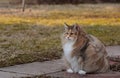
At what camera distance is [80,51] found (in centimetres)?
807

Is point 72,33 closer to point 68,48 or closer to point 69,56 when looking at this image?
point 68,48

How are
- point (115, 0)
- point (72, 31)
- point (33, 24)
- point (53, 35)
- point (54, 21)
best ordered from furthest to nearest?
1. point (115, 0)
2. point (54, 21)
3. point (33, 24)
4. point (53, 35)
5. point (72, 31)

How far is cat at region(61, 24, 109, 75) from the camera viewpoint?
800 cm

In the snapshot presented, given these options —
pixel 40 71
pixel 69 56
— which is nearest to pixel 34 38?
pixel 40 71

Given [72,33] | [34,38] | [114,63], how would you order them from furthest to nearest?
[34,38] < [114,63] < [72,33]

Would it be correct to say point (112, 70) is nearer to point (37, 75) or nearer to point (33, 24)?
point (37, 75)

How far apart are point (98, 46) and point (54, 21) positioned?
1064cm

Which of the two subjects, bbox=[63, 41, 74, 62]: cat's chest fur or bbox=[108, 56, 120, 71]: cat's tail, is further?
bbox=[108, 56, 120, 71]: cat's tail

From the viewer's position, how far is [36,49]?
11203mm

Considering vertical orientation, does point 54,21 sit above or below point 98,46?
below

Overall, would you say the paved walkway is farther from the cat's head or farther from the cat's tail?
the cat's head

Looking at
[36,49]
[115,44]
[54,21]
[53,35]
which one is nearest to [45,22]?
[54,21]

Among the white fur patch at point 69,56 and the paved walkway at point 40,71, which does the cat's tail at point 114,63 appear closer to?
the paved walkway at point 40,71

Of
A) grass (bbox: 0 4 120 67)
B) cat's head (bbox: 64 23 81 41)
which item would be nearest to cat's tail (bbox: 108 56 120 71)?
grass (bbox: 0 4 120 67)
